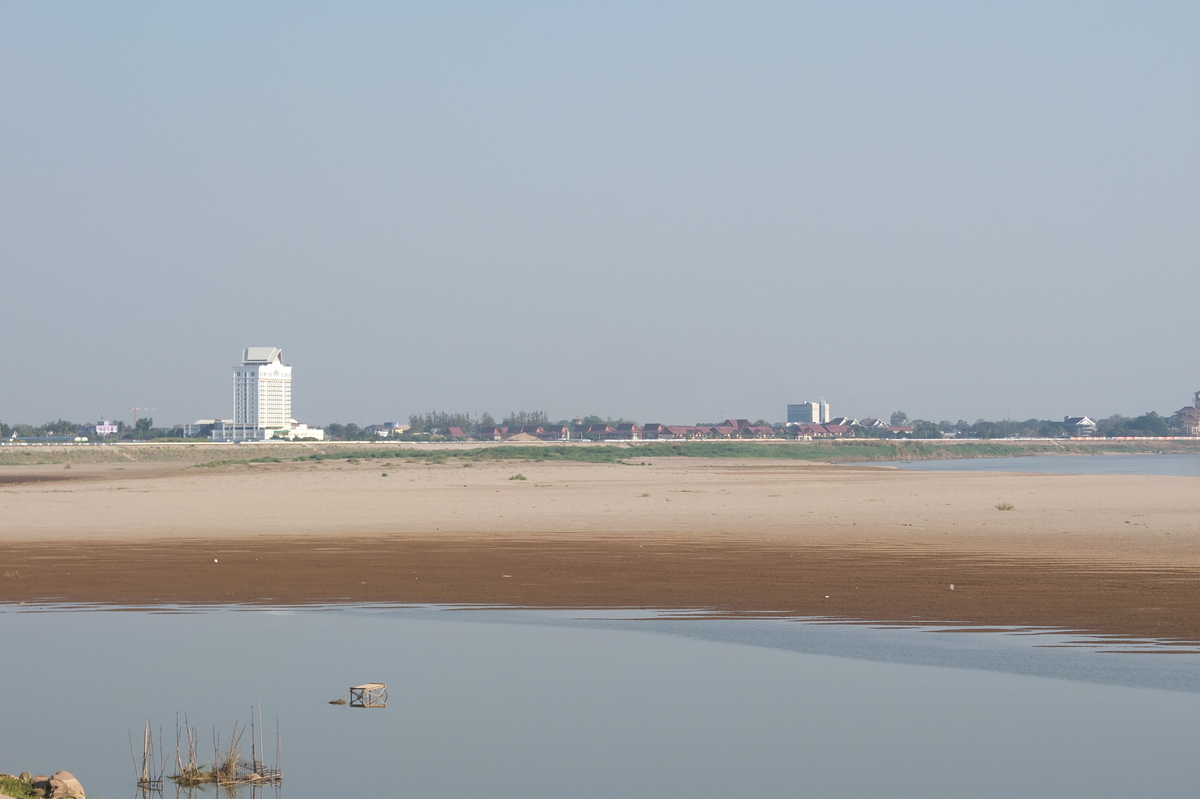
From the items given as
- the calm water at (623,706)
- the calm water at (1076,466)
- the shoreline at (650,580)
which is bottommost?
the calm water at (1076,466)

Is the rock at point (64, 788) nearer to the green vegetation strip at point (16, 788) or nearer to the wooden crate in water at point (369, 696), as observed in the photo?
the green vegetation strip at point (16, 788)

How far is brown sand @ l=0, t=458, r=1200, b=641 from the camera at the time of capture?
60.7ft

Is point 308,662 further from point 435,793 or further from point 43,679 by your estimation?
point 435,793

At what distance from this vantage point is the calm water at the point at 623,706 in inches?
387

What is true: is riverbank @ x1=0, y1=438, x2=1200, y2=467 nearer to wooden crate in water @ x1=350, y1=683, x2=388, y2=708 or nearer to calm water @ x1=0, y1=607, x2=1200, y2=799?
calm water @ x1=0, y1=607, x2=1200, y2=799

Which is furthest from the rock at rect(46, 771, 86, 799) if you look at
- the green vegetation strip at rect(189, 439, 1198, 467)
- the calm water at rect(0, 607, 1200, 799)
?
the green vegetation strip at rect(189, 439, 1198, 467)

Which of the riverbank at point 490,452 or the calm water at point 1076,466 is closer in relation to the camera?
the calm water at point 1076,466

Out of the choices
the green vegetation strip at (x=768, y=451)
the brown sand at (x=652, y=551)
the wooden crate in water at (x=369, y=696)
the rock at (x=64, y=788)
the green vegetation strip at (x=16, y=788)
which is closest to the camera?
the rock at (x=64, y=788)

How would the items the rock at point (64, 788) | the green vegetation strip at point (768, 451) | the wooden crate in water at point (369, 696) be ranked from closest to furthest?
the rock at point (64, 788)
the wooden crate in water at point (369, 696)
the green vegetation strip at point (768, 451)

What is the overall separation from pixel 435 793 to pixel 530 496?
34.2 meters

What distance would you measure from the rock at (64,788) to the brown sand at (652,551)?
1017cm

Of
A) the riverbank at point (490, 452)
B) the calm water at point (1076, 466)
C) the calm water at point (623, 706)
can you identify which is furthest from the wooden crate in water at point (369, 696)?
the riverbank at point (490, 452)

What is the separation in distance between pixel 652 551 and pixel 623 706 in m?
13.2

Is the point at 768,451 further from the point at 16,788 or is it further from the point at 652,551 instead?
the point at 16,788
